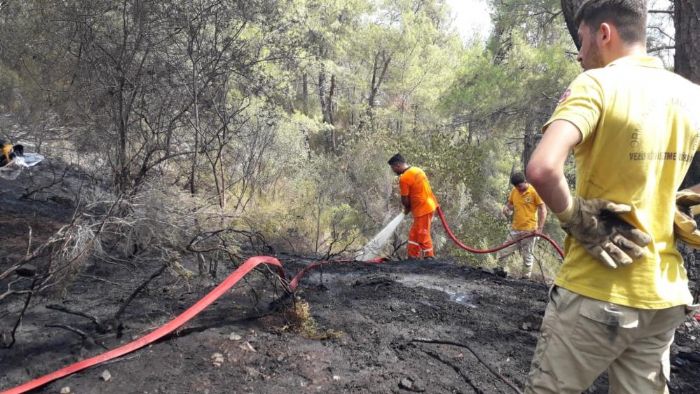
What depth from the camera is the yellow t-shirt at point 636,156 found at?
4.78 feet

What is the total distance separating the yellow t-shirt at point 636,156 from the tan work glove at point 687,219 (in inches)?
2.5

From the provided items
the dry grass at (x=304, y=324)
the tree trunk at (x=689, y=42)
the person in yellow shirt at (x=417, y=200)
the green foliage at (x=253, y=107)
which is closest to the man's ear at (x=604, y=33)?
the dry grass at (x=304, y=324)

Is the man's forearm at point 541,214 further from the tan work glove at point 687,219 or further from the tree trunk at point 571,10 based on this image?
the tan work glove at point 687,219

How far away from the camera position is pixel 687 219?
163 centimetres

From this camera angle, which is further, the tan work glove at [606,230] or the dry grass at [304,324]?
the dry grass at [304,324]

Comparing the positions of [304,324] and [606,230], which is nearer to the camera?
[606,230]

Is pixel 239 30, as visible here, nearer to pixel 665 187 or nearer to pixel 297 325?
pixel 297 325

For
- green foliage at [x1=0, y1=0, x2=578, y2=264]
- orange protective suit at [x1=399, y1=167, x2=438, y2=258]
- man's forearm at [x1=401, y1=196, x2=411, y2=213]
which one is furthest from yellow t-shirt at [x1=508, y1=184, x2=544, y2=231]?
green foliage at [x1=0, y1=0, x2=578, y2=264]

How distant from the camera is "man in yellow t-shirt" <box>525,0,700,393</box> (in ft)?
4.78

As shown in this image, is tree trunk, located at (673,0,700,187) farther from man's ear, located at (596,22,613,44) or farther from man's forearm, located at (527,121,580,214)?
man's forearm, located at (527,121,580,214)

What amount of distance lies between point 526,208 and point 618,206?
564 cm

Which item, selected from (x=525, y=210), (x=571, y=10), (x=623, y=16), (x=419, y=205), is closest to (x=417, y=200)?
(x=419, y=205)

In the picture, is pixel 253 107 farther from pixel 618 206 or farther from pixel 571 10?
pixel 618 206

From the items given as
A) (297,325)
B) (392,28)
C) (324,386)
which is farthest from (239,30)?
(392,28)
